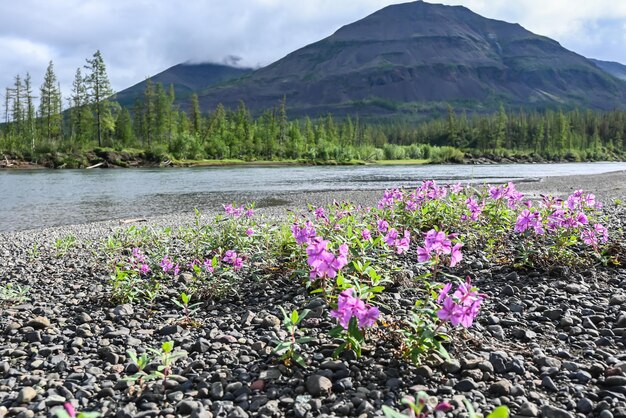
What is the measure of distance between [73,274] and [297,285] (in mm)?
4312

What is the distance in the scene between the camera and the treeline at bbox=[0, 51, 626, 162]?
7612 cm

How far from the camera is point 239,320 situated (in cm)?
513

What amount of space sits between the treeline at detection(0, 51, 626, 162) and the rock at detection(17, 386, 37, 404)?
67.9 meters

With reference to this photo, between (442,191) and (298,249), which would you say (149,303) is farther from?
(442,191)

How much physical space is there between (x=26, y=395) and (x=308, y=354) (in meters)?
2.23

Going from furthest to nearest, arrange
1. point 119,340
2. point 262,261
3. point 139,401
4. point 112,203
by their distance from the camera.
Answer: point 112,203, point 262,261, point 119,340, point 139,401

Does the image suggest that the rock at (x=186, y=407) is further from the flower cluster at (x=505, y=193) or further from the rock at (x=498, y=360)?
the flower cluster at (x=505, y=193)

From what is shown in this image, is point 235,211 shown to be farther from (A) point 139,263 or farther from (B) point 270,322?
(B) point 270,322

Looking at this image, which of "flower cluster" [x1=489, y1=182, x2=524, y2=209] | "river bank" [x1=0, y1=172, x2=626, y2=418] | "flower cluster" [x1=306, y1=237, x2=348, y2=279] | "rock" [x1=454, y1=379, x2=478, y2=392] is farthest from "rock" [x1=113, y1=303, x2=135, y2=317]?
"flower cluster" [x1=489, y1=182, x2=524, y2=209]

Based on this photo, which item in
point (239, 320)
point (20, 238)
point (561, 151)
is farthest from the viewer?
point (561, 151)

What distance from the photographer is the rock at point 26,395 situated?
135 inches

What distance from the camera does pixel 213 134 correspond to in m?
91.7

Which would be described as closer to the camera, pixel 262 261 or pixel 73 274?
pixel 262 261

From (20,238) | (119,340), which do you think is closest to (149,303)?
(119,340)
